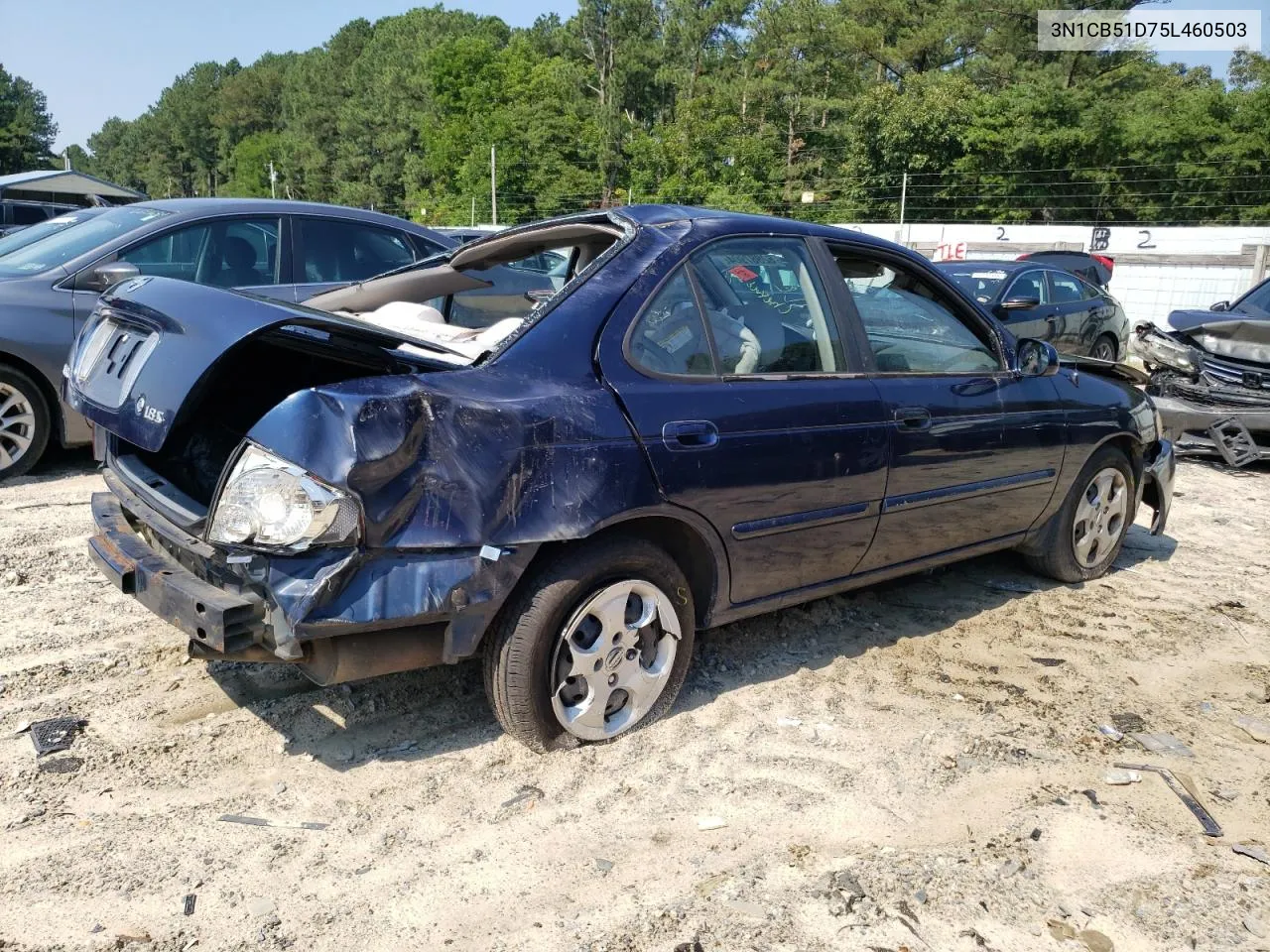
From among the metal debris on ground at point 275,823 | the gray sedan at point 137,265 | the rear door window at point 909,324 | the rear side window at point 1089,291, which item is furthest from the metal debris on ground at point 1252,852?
the rear side window at point 1089,291

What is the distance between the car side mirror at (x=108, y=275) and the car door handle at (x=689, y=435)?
134 inches

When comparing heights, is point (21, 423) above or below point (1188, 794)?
above

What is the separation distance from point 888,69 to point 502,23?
54.3 metres

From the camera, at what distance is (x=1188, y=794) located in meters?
3.16

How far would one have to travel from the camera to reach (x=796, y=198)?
126ft

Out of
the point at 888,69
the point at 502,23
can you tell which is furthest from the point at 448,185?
the point at 502,23

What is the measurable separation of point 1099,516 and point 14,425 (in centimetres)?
614

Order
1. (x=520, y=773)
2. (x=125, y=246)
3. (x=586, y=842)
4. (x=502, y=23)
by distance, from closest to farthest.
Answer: (x=586, y=842), (x=520, y=773), (x=125, y=246), (x=502, y=23)

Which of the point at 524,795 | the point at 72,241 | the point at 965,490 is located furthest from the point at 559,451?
the point at 72,241

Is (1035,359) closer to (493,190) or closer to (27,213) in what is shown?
(27,213)

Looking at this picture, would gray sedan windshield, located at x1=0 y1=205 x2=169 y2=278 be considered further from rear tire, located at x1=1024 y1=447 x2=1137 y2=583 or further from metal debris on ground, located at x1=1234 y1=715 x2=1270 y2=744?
metal debris on ground, located at x1=1234 y1=715 x2=1270 y2=744

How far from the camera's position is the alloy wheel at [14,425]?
5699mm

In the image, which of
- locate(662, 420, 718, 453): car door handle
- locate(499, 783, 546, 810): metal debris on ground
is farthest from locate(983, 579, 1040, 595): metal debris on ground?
locate(499, 783, 546, 810): metal debris on ground

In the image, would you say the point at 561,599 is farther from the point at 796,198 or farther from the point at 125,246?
the point at 796,198
